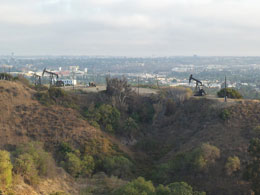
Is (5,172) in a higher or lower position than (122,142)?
higher

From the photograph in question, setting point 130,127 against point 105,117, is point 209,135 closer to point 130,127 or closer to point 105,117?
point 130,127

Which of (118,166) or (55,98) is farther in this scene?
(55,98)

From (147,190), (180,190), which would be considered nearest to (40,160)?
(147,190)

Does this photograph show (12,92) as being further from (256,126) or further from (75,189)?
(256,126)

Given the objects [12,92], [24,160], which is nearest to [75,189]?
[24,160]

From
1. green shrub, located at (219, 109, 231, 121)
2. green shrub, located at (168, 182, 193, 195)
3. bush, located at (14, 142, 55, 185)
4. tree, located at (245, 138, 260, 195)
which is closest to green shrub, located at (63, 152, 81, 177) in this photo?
bush, located at (14, 142, 55, 185)

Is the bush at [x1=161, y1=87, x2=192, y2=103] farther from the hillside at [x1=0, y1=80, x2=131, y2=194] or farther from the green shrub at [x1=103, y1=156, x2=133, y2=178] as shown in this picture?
the green shrub at [x1=103, y1=156, x2=133, y2=178]

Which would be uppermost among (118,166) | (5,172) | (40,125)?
(40,125)
